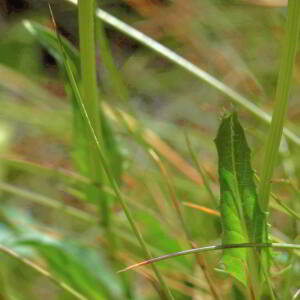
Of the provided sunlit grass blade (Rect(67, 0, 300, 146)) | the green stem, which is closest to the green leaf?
the green stem

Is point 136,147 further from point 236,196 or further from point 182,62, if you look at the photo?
point 236,196

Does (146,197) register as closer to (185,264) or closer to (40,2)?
(185,264)

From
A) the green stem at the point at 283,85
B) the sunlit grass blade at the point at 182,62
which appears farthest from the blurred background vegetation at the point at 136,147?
the green stem at the point at 283,85

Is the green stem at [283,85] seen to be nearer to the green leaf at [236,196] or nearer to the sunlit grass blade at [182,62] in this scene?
the green leaf at [236,196]

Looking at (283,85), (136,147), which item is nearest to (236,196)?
(283,85)

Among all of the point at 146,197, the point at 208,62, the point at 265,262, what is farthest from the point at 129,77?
the point at 265,262

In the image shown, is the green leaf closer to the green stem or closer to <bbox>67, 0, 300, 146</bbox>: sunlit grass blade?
the green stem
